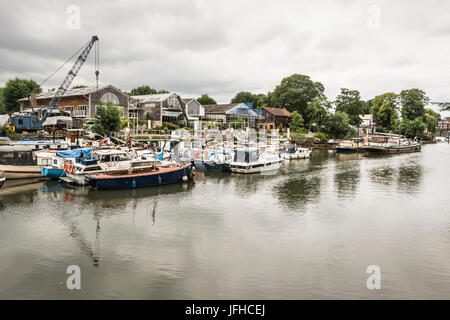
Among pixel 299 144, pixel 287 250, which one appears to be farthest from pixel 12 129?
pixel 299 144

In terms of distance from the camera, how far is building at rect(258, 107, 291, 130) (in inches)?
Answer: 3538

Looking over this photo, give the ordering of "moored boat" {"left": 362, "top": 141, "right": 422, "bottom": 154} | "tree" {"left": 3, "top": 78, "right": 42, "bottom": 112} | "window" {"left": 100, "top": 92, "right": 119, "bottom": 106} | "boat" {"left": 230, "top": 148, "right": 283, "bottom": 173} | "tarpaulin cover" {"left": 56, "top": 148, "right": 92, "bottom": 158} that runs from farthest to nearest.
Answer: "tree" {"left": 3, "top": 78, "right": 42, "bottom": 112}, "moored boat" {"left": 362, "top": 141, "right": 422, "bottom": 154}, "window" {"left": 100, "top": 92, "right": 119, "bottom": 106}, "boat" {"left": 230, "top": 148, "right": 283, "bottom": 173}, "tarpaulin cover" {"left": 56, "top": 148, "right": 92, "bottom": 158}

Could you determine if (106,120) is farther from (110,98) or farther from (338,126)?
(338,126)

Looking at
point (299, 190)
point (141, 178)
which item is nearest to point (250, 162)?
point (299, 190)

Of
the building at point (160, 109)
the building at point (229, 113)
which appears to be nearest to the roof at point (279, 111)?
the building at point (229, 113)

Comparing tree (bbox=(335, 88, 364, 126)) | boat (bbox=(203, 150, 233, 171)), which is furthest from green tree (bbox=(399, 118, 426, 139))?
boat (bbox=(203, 150, 233, 171))

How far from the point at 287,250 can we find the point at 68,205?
15280mm

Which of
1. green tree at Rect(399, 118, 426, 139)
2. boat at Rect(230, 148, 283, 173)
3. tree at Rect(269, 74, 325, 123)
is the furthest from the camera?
green tree at Rect(399, 118, 426, 139)

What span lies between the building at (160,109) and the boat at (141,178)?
38.3 m

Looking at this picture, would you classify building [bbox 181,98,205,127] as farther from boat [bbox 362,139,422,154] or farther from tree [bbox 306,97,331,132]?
boat [bbox 362,139,422,154]

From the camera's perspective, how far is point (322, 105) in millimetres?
83312

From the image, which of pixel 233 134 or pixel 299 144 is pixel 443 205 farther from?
pixel 299 144

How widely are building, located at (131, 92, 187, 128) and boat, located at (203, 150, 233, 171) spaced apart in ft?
103
